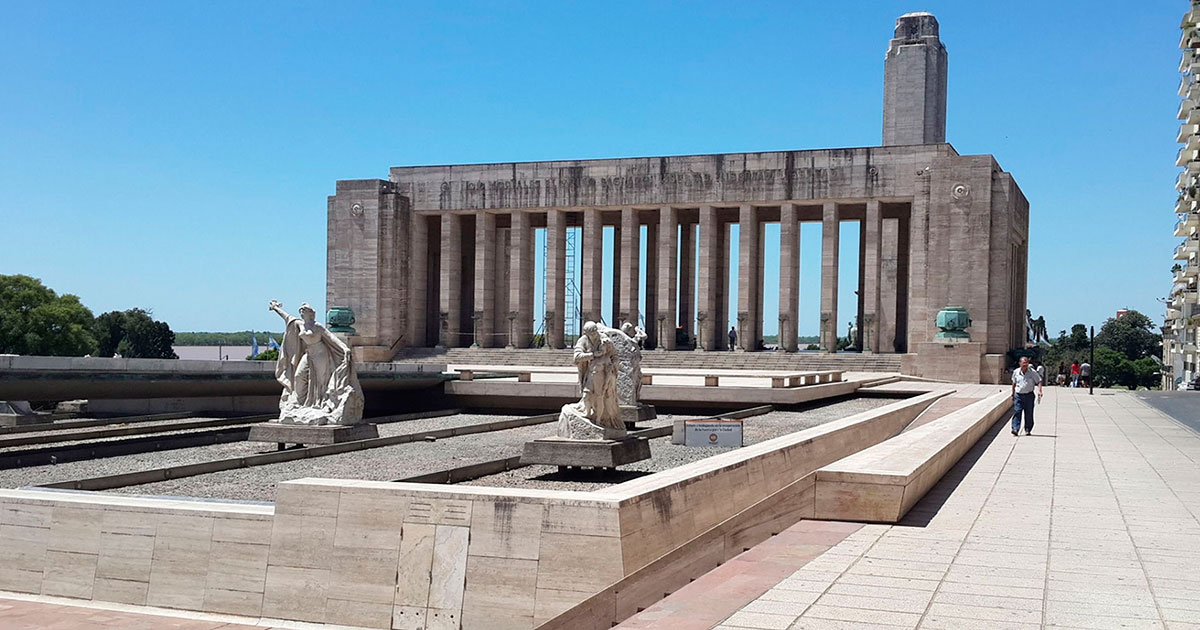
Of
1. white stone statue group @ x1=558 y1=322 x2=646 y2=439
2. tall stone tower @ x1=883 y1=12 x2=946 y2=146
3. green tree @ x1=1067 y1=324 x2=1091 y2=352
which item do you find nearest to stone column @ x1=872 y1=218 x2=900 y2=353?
tall stone tower @ x1=883 y1=12 x2=946 y2=146

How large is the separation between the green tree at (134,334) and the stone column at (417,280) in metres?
36.6

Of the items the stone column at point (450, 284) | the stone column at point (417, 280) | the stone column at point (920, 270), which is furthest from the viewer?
the stone column at point (417, 280)

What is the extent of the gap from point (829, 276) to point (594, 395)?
28.5 meters

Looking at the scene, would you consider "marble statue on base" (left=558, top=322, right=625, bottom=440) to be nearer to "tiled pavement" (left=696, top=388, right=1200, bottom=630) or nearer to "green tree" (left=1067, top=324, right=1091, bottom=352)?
"tiled pavement" (left=696, top=388, right=1200, bottom=630)

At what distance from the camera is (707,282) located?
42.3 metres

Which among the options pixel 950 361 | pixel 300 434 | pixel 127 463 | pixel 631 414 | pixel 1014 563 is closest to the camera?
pixel 1014 563

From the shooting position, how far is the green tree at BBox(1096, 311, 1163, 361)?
113375mm

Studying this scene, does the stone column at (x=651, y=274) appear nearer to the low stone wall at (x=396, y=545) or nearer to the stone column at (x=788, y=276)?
the stone column at (x=788, y=276)

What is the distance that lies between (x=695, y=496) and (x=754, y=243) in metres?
34.0

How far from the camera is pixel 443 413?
26812mm

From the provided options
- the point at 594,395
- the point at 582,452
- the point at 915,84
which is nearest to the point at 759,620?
the point at 582,452

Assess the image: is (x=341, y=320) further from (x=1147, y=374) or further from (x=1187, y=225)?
(x=1147, y=374)

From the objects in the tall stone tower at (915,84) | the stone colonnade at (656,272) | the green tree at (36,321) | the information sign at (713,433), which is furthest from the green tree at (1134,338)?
the information sign at (713,433)

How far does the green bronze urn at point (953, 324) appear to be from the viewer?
1459 inches
